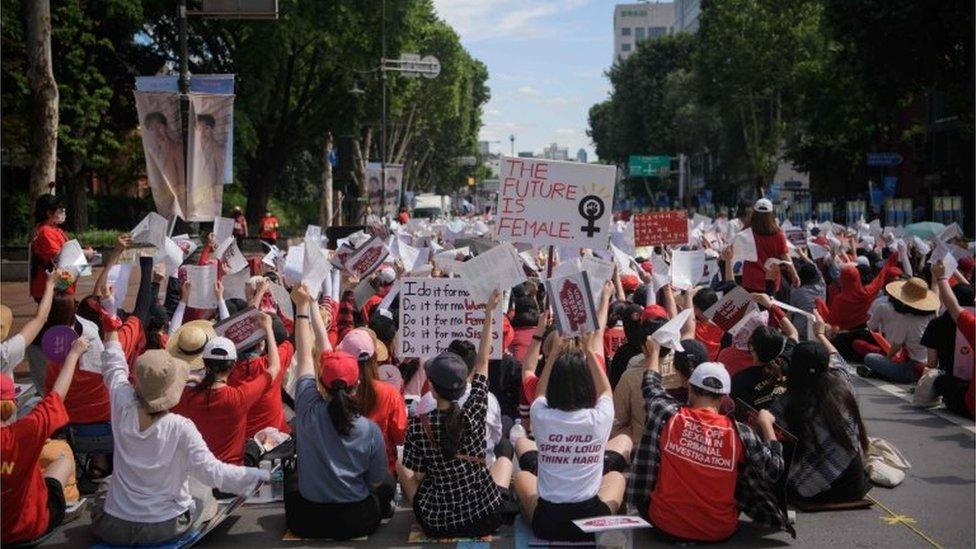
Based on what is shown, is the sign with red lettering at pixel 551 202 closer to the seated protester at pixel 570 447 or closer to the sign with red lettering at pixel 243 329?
the sign with red lettering at pixel 243 329

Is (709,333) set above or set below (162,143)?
below

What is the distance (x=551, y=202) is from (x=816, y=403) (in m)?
2.90

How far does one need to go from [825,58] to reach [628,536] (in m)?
45.2

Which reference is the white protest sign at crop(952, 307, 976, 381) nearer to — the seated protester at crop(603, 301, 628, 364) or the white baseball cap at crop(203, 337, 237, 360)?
the seated protester at crop(603, 301, 628, 364)

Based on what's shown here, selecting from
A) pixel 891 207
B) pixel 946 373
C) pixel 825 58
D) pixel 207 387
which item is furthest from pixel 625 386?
pixel 825 58

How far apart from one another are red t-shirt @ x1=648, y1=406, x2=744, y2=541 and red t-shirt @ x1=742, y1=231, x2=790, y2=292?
5.79m

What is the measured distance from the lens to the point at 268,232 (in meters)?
27.5

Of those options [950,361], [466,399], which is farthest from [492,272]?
[950,361]

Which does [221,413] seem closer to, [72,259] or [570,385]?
[72,259]

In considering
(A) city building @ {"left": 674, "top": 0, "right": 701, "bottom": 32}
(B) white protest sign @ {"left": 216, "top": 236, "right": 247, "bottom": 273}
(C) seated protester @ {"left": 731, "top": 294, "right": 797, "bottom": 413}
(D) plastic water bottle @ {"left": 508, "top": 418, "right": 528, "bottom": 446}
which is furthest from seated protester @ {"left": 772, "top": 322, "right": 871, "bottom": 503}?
(A) city building @ {"left": 674, "top": 0, "right": 701, "bottom": 32}

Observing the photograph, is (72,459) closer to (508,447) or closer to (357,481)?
(357,481)

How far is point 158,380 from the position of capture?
576 cm

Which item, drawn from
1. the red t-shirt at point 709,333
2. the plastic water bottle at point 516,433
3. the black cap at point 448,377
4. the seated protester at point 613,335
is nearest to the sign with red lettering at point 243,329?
the black cap at point 448,377

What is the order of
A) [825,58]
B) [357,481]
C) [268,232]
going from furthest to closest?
[825,58], [268,232], [357,481]
